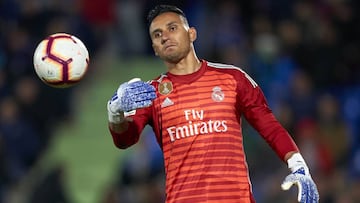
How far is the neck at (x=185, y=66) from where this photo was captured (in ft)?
24.7

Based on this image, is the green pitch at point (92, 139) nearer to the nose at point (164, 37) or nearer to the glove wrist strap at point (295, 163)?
the nose at point (164, 37)

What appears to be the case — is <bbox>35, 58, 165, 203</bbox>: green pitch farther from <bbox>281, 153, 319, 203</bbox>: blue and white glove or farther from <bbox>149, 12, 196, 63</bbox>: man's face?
<bbox>281, 153, 319, 203</bbox>: blue and white glove

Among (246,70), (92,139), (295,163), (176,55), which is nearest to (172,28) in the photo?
(176,55)

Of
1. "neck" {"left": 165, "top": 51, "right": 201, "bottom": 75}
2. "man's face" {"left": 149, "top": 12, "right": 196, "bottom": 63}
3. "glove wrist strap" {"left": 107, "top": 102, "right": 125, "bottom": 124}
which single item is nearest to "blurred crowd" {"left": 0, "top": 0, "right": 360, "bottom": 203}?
"neck" {"left": 165, "top": 51, "right": 201, "bottom": 75}

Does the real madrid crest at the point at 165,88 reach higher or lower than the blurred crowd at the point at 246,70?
lower

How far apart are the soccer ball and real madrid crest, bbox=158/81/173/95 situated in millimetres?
587

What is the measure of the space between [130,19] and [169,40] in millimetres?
8454

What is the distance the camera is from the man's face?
743cm

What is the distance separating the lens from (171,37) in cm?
743

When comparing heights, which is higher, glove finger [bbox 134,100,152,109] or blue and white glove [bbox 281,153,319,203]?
glove finger [bbox 134,100,152,109]

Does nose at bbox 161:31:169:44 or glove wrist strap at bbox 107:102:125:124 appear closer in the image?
glove wrist strap at bbox 107:102:125:124

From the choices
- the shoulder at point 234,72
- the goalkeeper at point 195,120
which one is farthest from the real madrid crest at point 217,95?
the shoulder at point 234,72

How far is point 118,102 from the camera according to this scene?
7.13 m

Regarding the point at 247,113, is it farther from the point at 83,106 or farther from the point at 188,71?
the point at 83,106
